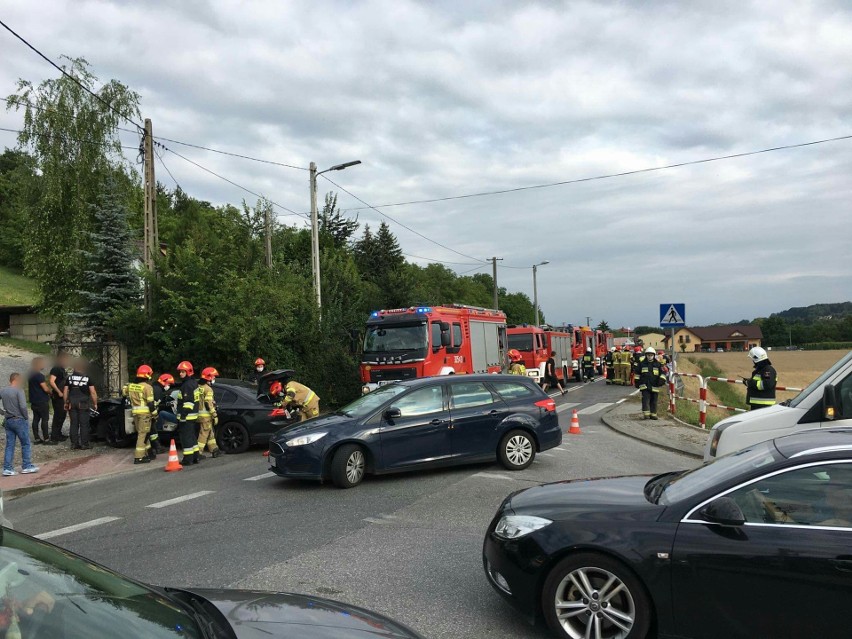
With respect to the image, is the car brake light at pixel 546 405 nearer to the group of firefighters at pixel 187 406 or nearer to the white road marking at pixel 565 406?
the group of firefighters at pixel 187 406

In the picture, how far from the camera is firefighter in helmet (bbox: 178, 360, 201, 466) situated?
11.4 metres

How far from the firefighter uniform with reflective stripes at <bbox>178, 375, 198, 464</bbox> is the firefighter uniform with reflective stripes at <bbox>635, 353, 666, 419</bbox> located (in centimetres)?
→ 1029

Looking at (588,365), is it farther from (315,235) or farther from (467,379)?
(467,379)

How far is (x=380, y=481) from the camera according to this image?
9.12m

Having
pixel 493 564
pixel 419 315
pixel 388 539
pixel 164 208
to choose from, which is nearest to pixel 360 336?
pixel 419 315

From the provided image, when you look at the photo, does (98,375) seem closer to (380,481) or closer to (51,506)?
(51,506)

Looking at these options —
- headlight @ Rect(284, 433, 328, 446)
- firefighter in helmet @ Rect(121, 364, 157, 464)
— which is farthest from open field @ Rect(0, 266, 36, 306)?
headlight @ Rect(284, 433, 328, 446)

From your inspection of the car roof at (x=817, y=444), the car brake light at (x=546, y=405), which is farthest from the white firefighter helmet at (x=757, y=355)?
the car roof at (x=817, y=444)

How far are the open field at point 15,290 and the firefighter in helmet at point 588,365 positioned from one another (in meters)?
29.9

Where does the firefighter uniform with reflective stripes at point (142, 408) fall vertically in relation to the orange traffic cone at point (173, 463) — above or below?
above

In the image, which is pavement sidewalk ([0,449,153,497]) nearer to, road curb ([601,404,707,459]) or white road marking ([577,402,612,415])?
road curb ([601,404,707,459])

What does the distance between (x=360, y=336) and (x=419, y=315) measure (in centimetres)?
195

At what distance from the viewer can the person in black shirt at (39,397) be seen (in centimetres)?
1371

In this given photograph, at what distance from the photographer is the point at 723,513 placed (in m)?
3.57
